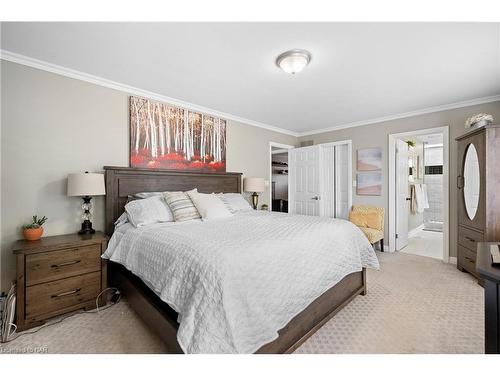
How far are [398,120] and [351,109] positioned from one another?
98 cm

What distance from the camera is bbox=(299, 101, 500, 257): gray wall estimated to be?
11.0ft

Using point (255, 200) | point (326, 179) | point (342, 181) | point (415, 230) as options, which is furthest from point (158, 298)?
point (415, 230)

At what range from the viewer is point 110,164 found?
2.71 m

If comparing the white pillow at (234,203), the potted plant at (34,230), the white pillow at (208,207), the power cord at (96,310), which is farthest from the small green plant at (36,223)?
the white pillow at (234,203)

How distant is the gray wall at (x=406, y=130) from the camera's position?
11.0ft

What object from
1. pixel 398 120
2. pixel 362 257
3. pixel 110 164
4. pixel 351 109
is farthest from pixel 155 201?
pixel 398 120

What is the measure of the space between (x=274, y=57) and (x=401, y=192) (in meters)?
3.53

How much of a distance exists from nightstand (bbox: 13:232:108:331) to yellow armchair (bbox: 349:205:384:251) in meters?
3.72

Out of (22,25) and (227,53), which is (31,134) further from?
(227,53)

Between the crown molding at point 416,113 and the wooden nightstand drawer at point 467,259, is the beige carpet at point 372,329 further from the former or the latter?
the crown molding at point 416,113

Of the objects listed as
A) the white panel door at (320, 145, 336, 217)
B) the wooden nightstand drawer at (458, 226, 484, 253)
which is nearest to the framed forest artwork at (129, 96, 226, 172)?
the white panel door at (320, 145, 336, 217)

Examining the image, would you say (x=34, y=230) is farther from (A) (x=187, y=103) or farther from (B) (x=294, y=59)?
(B) (x=294, y=59)

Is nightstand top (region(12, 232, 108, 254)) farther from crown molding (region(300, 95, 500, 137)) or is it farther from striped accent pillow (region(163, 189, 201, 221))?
crown molding (region(300, 95, 500, 137))

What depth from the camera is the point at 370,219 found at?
405cm
